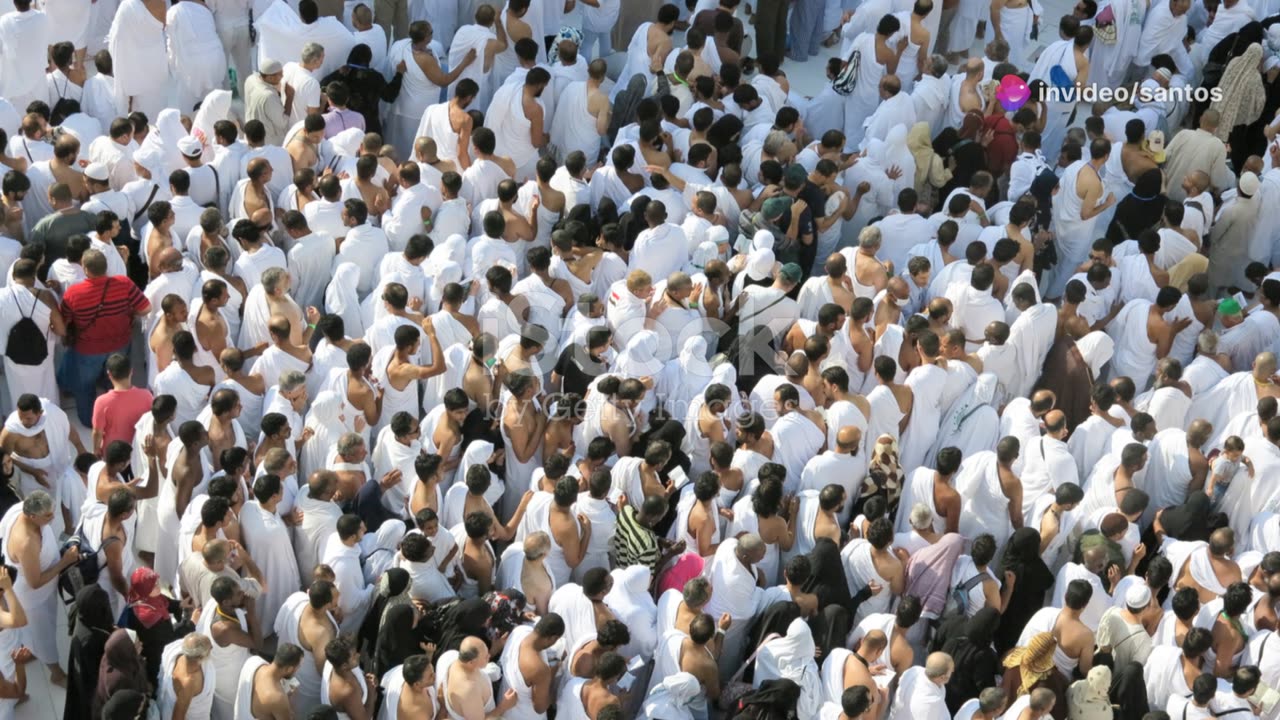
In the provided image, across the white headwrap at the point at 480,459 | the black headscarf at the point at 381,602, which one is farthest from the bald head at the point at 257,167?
the black headscarf at the point at 381,602

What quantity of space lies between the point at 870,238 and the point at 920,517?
2887mm

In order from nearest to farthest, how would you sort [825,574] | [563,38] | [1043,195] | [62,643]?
[825,574] < [62,643] < [1043,195] < [563,38]

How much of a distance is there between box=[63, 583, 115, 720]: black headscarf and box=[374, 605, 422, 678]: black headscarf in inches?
59.8

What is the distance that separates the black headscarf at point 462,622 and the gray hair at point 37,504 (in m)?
2.40

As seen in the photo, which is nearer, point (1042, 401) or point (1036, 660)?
point (1036, 660)

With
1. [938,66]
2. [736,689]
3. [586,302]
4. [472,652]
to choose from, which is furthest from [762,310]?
[472,652]

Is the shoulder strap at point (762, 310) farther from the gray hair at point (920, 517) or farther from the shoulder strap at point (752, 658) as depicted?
the shoulder strap at point (752, 658)

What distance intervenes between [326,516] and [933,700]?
3.84 metres

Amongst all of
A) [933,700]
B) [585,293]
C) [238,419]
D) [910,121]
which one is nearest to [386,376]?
[238,419]

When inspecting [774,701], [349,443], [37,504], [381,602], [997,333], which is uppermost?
[37,504]

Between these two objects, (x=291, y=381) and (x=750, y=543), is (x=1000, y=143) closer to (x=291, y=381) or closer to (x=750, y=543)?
(x=750, y=543)

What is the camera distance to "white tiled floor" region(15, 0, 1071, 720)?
33.8 feet

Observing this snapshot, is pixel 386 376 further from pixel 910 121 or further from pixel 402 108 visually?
pixel 910 121

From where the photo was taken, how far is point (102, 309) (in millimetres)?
11625
